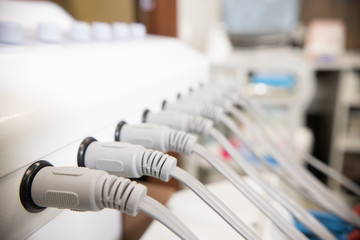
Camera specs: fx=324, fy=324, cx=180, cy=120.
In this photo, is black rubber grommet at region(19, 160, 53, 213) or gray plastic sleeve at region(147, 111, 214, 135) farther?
gray plastic sleeve at region(147, 111, 214, 135)

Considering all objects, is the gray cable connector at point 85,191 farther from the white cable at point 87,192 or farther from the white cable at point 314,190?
the white cable at point 314,190

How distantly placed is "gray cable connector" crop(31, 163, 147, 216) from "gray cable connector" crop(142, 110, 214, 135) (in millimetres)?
116

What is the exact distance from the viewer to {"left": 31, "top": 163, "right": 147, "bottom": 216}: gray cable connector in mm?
167

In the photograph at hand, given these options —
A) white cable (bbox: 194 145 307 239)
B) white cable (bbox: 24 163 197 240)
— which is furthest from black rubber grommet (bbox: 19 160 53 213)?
white cable (bbox: 194 145 307 239)

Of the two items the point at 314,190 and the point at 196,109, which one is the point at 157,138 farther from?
the point at 314,190

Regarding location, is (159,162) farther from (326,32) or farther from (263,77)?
(326,32)

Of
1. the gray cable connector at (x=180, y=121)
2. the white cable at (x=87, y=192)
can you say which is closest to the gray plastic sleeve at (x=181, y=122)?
the gray cable connector at (x=180, y=121)

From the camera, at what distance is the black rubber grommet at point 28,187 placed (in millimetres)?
168

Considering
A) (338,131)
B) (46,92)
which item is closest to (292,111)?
(338,131)

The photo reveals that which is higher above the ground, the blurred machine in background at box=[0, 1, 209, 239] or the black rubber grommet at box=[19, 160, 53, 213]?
the blurred machine in background at box=[0, 1, 209, 239]

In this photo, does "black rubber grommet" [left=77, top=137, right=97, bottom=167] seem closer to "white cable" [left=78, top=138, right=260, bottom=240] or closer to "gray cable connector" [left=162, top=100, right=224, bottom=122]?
"white cable" [left=78, top=138, right=260, bottom=240]

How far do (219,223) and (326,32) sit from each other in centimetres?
136

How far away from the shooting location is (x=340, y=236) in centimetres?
45

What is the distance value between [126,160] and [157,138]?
1.8 inches
